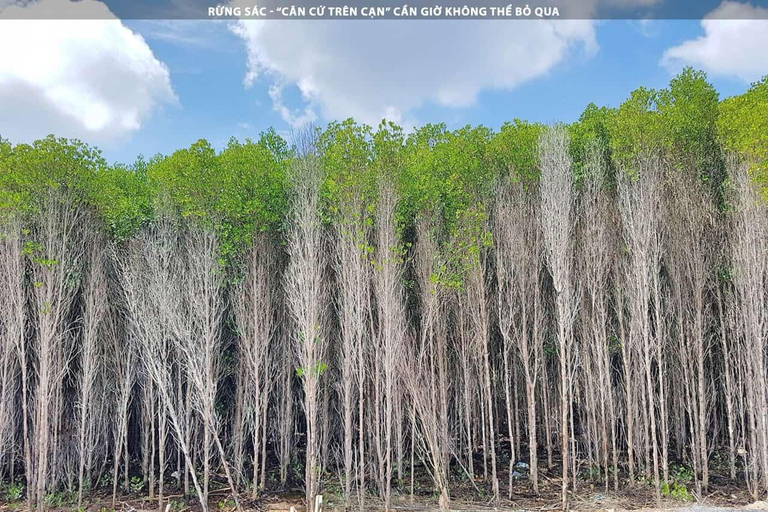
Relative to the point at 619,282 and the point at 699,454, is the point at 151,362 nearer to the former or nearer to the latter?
the point at 619,282

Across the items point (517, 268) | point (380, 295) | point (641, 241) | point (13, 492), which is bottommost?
point (13, 492)

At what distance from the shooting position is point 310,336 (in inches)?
499

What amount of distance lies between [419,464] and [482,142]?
1021cm

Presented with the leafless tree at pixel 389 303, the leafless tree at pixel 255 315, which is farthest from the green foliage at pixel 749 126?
the leafless tree at pixel 255 315

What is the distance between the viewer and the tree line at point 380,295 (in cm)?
1334

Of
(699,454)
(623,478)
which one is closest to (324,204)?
(623,478)

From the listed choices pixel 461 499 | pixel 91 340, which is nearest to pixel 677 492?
pixel 461 499

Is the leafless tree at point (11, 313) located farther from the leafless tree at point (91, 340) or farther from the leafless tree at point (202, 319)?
the leafless tree at point (202, 319)

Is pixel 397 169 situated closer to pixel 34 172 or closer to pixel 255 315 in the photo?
pixel 255 315

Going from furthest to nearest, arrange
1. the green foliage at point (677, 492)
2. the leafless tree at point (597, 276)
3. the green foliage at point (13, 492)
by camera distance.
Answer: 1. the leafless tree at point (597, 276)
2. the green foliage at point (13, 492)
3. the green foliage at point (677, 492)

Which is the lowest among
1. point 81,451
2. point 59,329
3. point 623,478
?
point 623,478

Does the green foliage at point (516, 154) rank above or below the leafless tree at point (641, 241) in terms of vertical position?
above

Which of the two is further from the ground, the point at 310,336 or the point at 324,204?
the point at 324,204

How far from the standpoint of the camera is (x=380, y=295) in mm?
13312
